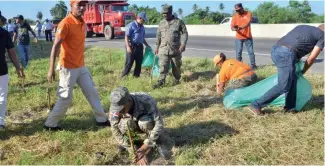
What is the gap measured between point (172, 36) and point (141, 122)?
3.36 meters

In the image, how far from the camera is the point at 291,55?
454 centimetres

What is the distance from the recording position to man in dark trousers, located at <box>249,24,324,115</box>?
4.46 metres

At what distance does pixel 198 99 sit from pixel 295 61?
178cm

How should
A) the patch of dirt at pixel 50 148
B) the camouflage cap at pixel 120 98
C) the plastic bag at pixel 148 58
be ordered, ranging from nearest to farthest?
1. the camouflage cap at pixel 120 98
2. the patch of dirt at pixel 50 148
3. the plastic bag at pixel 148 58

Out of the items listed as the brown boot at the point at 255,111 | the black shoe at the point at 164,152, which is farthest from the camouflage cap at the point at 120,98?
the brown boot at the point at 255,111

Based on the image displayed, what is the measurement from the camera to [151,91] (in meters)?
6.70

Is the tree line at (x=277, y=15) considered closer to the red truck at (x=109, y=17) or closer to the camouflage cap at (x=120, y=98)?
the red truck at (x=109, y=17)

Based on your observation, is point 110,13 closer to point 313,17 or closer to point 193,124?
point 193,124

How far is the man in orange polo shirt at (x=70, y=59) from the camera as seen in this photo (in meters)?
4.23

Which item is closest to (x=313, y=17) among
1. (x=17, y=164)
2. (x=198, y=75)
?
(x=198, y=75)

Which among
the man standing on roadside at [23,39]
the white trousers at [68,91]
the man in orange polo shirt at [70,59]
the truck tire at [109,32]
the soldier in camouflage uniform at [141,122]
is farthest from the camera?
the truck tire at [109,32]

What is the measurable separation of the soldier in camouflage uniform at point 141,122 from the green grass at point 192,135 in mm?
252

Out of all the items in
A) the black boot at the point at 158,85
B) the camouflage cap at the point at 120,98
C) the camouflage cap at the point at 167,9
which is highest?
the camouflage cap at the point at 167,9

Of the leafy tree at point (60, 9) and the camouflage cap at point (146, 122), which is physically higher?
the leafy tree at point (60, 9)
